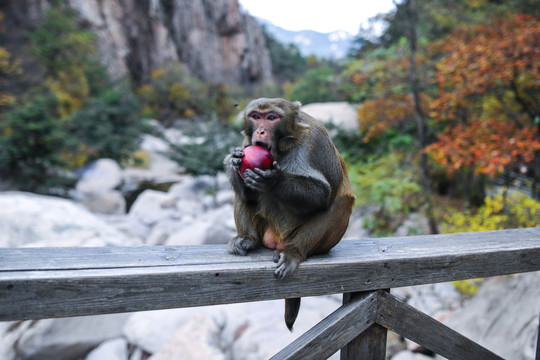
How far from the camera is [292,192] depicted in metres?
1.72

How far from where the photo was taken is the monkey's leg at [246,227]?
1.81 metres

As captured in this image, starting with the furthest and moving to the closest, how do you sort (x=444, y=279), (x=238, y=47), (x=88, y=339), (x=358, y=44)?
(x=238, y=47) → (x=358, y=44) → (x=88, y=339) → (x=444, y=279)

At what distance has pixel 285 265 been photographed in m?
1.47

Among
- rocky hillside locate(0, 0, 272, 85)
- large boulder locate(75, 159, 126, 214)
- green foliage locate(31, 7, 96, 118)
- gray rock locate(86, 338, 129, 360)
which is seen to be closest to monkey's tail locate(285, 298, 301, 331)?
gray rock locate(86, 338, 129, 360)

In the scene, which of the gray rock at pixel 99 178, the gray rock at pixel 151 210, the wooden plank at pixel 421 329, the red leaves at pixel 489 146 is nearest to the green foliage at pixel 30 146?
the gray rock at pixel 99 178

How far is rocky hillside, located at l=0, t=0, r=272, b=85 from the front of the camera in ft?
80.3

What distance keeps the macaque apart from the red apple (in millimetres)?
25

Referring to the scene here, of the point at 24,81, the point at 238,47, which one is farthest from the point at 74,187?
the point at 238,47

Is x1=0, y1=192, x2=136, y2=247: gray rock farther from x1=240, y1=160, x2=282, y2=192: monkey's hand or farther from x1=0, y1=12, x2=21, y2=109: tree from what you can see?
x1=0, y1=12, x2=21, y2=109: tree

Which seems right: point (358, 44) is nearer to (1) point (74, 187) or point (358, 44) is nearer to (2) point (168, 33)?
(1) point (74, 187)

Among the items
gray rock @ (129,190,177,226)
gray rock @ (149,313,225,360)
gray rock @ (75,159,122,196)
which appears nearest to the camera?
gray rock @ (149,313,225,360)

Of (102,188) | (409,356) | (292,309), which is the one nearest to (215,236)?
(409,356)

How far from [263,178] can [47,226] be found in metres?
4.97

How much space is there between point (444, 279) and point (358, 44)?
1972 cm
